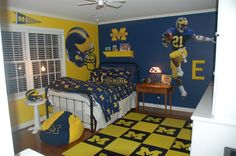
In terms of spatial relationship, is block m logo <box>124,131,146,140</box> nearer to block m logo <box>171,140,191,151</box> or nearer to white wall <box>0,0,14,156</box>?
block m logo <box>171,140,191,151</box>

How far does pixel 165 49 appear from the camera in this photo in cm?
448

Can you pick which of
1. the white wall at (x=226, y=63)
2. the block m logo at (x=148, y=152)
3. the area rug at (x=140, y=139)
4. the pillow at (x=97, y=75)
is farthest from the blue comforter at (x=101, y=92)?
the white wall at (x=226, y=63)

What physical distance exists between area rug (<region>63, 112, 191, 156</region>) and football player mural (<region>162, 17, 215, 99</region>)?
1.13 m

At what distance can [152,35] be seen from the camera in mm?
4629

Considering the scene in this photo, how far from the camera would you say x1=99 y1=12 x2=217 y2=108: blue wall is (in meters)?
4.03

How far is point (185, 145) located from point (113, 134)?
4.04 feet

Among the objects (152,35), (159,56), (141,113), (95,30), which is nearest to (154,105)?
(141,113)

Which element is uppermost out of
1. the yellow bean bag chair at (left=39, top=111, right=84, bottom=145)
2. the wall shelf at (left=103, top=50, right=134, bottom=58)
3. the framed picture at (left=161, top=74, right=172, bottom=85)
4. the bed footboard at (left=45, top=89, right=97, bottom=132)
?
the wall shelf at (left=103, top=50, right=134, bottom=58)

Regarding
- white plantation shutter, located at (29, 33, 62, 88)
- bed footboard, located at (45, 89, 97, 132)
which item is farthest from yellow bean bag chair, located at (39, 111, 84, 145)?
white plantation shutter, located at (29, 33, 62, 88)

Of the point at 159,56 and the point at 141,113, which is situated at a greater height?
the point at 159,56

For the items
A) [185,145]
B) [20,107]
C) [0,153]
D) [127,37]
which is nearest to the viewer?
[0,153]

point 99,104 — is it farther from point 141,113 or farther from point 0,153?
point 0,153

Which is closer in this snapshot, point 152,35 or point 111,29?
point 152,35

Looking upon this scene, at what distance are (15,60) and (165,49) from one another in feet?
11.1
